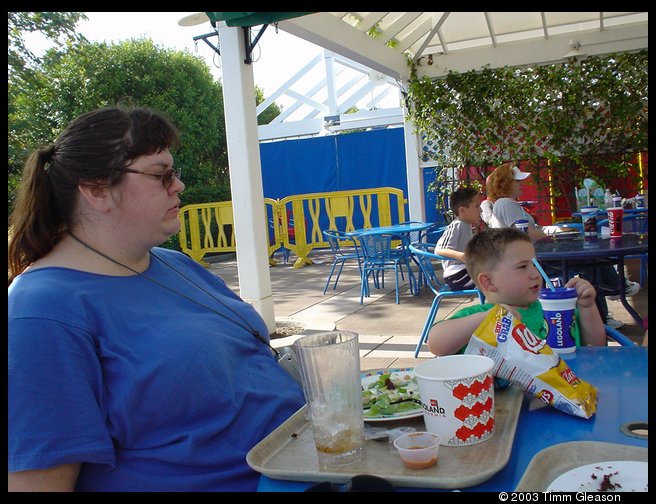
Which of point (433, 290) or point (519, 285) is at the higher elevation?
point (519, 285)

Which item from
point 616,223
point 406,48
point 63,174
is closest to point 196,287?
point 63,174

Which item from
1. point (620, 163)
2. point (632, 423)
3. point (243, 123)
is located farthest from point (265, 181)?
point (632, 423)

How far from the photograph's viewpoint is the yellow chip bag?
115 cm

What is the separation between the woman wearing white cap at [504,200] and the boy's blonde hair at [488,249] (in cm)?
322

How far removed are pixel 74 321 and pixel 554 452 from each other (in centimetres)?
89

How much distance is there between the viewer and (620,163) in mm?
8391

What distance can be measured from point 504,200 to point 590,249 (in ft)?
5.96

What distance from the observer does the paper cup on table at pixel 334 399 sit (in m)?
1.04

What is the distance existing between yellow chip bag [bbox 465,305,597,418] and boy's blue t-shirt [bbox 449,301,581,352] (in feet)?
1.27

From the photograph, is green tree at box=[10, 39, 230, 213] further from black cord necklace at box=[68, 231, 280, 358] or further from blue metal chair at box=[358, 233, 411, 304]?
black cord necklace at box=[68, 231, 280, 358]

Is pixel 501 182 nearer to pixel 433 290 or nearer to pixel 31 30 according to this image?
pixel 433 290

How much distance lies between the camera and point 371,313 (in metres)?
5.97

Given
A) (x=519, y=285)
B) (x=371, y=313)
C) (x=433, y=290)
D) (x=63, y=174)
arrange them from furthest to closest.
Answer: (x=371, y=313) → (x=433, y=290) → (x=519, y=285) → (x=63, y=174)

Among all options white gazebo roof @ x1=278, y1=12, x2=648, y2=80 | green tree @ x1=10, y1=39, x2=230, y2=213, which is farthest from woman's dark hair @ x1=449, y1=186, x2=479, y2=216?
green tree @ x1=10, y1=39, x2=230, y2=213
